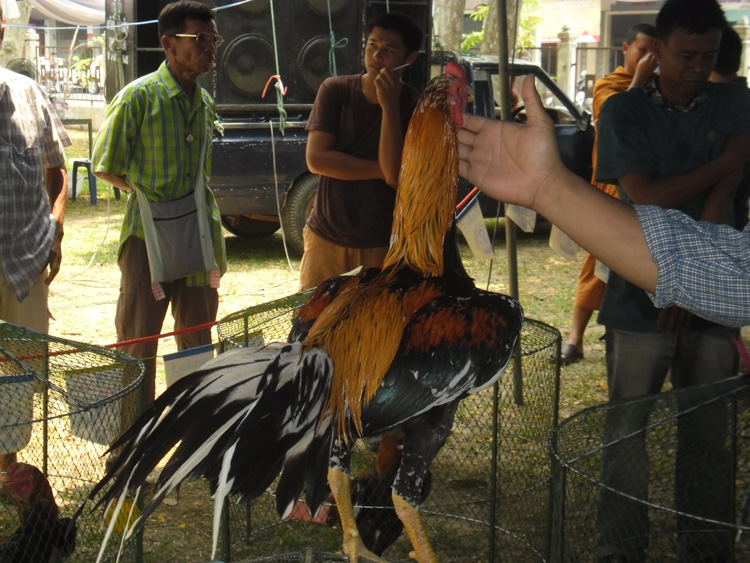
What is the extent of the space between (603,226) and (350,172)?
2486 mm

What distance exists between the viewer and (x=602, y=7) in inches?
902

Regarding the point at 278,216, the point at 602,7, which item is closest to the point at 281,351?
the point at 278,216

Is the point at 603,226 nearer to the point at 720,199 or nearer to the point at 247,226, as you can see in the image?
the point at 720,199

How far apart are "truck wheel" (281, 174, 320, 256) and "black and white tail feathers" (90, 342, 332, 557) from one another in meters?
6.59

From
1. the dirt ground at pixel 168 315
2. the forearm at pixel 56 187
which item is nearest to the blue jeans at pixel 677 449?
the dirt ground at pixel 168 315

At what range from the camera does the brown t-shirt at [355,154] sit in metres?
4.32

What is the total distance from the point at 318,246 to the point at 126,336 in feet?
3.36

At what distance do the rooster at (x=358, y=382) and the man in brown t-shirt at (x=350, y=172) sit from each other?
4.79 feet

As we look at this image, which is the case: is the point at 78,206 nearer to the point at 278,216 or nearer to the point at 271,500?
the point at 278,216

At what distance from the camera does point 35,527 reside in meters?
2.80

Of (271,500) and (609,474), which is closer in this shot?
(609,474)

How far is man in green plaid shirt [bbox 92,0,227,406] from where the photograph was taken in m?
4.05

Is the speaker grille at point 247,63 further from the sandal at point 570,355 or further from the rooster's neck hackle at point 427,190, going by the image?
the rooster's neck hackle at point 427,190

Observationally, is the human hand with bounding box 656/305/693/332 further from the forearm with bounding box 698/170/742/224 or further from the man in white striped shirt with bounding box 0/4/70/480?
the man in white striped shirt with bounding box 0/4/70/480
